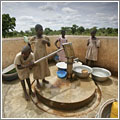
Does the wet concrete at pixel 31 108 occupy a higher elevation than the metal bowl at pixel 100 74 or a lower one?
lower

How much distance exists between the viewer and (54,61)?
467 centimetres

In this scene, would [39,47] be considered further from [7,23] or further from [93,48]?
[7,23]

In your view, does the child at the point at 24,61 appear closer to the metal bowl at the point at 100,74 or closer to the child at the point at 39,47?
the child at the point at 39,47

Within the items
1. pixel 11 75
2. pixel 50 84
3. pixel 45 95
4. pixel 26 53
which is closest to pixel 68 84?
pixel 50 84

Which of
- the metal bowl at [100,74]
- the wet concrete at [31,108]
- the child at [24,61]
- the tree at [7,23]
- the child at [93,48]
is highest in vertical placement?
the tree at [7,23]

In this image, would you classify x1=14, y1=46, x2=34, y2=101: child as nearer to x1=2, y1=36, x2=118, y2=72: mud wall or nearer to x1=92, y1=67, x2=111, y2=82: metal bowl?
x1=2, y1=36, x2=118, y2=72: mud wall

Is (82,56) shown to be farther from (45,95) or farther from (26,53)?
(26,53)

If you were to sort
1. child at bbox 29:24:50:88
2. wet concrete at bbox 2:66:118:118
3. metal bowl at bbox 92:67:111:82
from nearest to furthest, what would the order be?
wet concrete at bbox 2:66:118:118 < child at bbox 29:24:50:88 < metal bowl at bbox 92:67:111:82

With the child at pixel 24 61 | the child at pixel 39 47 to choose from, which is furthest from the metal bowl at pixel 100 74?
the child at pixel 24 61

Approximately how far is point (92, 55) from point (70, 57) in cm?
159

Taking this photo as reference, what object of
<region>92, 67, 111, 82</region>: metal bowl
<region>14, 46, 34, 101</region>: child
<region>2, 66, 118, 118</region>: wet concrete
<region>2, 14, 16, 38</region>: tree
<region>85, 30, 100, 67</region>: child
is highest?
<region>2, 14, 16, 38</region>: tree

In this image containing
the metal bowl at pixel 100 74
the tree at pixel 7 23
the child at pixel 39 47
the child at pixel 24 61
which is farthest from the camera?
the tree at pixel 7 23

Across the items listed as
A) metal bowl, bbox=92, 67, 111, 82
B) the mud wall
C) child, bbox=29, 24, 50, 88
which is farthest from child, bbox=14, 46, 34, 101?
metal bowl, bbox=92, 67, 111, 82

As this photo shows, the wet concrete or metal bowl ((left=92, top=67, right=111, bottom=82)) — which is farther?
metal bowl ((left=92, top=67, right=111, bottom=82))
